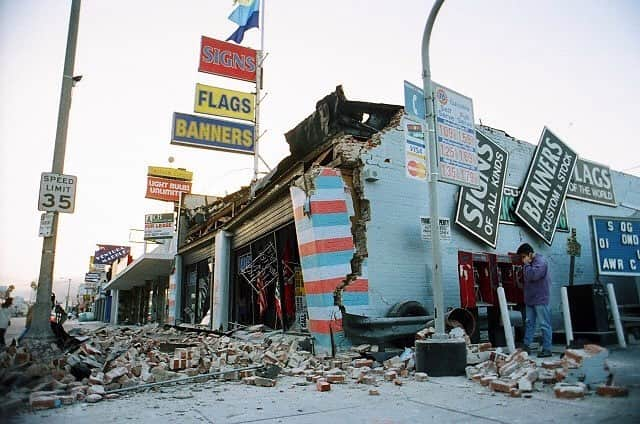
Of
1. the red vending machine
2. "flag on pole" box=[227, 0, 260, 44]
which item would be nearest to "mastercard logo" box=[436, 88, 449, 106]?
the red vending machine

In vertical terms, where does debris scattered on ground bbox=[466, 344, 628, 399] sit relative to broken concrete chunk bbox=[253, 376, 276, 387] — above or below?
above

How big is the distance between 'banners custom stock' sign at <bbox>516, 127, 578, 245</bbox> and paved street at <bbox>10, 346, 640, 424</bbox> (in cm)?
700

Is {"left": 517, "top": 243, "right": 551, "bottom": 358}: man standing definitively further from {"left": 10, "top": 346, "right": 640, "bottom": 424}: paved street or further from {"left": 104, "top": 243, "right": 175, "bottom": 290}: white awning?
{"left": 104, "top": 243, "right": 175, "bottom": 290}: white awning

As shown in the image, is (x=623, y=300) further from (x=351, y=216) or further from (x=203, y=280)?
(x=203, y=280)

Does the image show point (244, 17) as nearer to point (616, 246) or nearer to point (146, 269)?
point (146, 269)

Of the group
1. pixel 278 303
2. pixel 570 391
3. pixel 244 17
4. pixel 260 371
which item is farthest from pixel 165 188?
pixel 570 391

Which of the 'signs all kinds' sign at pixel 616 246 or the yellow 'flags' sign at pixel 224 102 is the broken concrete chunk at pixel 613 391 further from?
the yellow 'flags' sign at pixel 224 102

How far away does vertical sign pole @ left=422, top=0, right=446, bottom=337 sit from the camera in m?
6.01

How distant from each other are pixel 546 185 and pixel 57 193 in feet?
39.9

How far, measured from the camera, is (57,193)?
7.71 meters

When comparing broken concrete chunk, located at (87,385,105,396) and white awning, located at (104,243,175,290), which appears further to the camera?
white awning, located at (104,243,175,290)

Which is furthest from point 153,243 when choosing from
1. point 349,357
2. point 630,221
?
point 630,221

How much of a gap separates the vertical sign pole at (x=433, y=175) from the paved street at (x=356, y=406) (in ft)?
3.55

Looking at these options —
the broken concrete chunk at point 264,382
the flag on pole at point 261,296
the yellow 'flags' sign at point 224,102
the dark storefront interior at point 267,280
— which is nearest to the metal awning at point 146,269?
the yellow 'flags' sign at point 224,102
